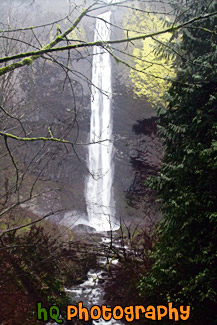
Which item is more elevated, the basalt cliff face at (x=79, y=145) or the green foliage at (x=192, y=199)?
the basalt cliff face at (x=79, y=145)

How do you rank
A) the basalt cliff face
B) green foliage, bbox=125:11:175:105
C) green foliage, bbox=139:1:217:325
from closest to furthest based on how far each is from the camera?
1. green foliage, bbox=139:1:217:325
2. green foliage, bbox=125:11:175:105
3. the basalt cliff face

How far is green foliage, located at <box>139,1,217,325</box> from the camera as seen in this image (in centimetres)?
446

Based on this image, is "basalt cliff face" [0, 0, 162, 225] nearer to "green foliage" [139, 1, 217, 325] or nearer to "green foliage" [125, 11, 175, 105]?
"green foliage" [125, 11, 175, 105]

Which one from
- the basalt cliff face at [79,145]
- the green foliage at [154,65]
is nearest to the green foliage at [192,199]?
the green foliage at [154,65]

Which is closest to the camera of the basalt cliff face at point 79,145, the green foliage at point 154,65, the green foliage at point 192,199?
the green foliage at point 192,199

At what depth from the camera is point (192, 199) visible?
15.7 ft

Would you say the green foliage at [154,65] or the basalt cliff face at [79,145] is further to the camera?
the basalt cliff face at [79,145]

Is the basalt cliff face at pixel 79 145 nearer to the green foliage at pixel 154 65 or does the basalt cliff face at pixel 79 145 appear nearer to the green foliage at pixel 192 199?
the green foliage at pixel 154 65

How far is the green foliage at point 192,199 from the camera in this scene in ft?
14.6

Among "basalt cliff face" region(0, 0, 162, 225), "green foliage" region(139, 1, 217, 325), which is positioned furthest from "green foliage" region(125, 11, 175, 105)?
"basalt cliff face" region(0, 0, 162, 225)

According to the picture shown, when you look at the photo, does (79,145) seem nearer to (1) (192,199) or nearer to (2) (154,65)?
(2) (154,65)

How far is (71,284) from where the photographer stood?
886cm

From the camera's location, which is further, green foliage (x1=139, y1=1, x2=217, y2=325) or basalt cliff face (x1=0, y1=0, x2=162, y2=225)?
basalt cliff face (x1=0, y1=0, x2=162, y2=225)

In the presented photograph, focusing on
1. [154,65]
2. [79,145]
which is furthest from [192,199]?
[79,145]
